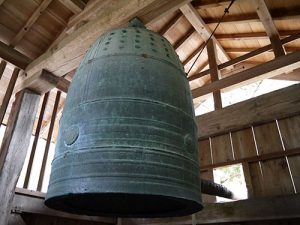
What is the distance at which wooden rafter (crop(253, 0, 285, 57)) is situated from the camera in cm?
344

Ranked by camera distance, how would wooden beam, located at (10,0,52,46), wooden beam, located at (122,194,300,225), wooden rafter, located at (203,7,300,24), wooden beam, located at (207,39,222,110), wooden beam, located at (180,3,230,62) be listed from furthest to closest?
wooden beam, located at (180,3,230,62), wooden beam, located at (207,39,222,110), wooden rafter, located at (203,7,300,24), wooden beam, located at (10,0,52,46), wooden beam, located at (122,194,300,225)

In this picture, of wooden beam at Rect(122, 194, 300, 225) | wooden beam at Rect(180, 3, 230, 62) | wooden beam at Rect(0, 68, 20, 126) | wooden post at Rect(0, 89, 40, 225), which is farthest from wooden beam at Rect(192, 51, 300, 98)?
wooden beam at Rect(0, 68, 20, 126)

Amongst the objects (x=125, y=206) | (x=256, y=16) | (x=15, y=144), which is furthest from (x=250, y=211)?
(x=256, y=16)

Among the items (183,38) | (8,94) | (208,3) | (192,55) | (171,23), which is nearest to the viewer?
(8,94)

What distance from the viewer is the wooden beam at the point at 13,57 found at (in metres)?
2.95

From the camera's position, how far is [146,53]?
1.35 m

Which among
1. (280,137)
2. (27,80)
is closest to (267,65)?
(280,137)

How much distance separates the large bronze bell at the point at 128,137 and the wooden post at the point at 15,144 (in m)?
1.46

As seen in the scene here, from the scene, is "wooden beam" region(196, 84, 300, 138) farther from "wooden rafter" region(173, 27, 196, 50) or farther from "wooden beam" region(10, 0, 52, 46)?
"wooden beam" region(10, 0, 52, 46)

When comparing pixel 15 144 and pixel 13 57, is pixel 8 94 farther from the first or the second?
pixel 15 144

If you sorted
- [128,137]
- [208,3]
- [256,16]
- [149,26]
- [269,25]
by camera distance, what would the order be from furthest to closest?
[208,3], [256,16], [269,25], [149,26], [128,137]

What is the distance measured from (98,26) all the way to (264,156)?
199 cm

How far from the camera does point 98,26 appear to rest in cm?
221

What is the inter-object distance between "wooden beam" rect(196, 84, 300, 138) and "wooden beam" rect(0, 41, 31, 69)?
2.11 metres
